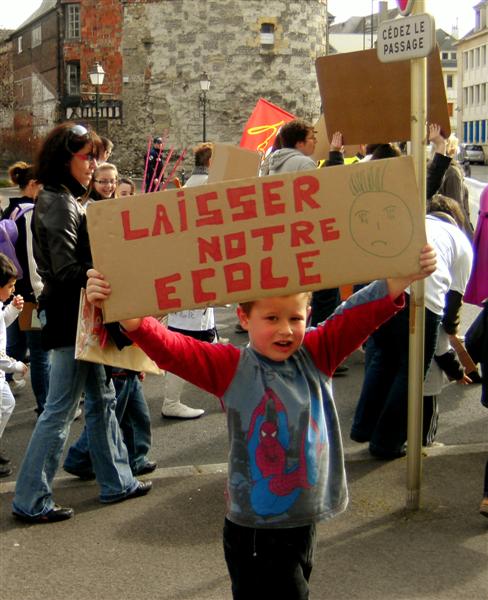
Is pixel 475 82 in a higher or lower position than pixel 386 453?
higher

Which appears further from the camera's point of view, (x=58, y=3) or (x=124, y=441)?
(x=58, y=3)

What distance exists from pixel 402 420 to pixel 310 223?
9.60 feet

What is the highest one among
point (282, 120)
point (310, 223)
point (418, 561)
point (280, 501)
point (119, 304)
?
point (282, 120)

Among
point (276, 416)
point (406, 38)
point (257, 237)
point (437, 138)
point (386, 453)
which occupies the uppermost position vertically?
point (406, 38)

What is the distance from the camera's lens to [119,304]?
113 inches

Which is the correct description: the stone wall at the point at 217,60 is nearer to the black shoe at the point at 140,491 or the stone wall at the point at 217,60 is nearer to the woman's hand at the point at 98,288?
the black shoe at the point at 140,491

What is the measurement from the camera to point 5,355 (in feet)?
17.3

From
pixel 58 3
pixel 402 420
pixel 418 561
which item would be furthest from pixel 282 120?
pixel 58 3

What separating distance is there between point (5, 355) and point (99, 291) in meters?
2.61

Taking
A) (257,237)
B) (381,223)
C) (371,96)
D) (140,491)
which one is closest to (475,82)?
(371,96)

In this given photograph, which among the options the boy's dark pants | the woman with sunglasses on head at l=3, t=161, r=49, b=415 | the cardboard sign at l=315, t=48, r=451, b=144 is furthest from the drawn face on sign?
the woman with sunglasses on head at l=3, t=161, r=49, b=415

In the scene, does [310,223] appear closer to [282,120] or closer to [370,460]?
[370,460]

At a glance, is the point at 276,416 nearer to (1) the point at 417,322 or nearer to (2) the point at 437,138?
(1) the point at 417,322

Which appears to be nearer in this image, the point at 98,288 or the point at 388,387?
the point at 98,288
